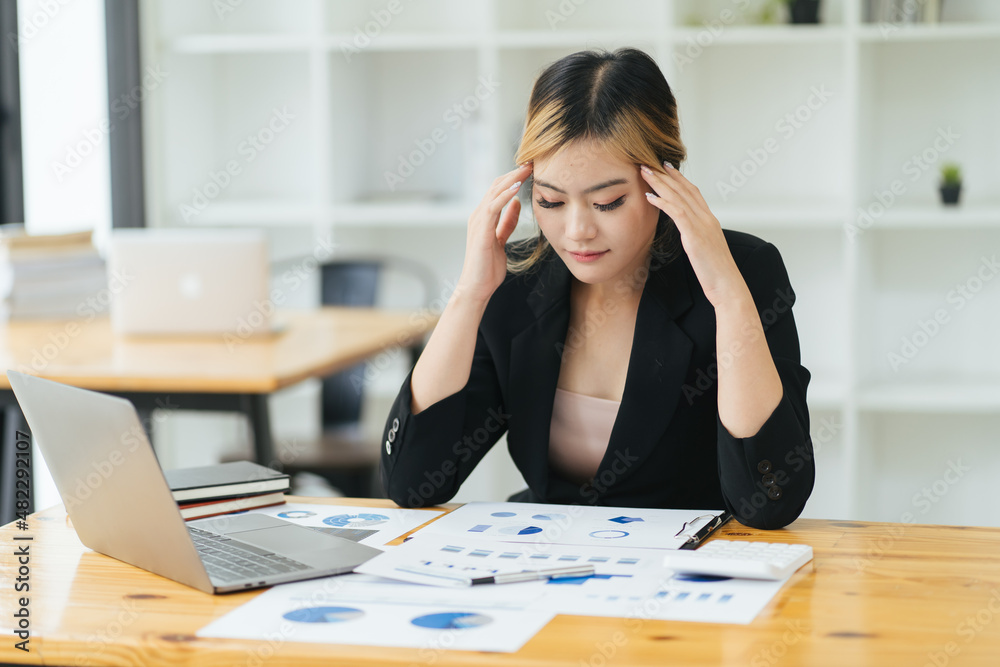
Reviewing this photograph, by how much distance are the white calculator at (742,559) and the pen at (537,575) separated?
0.08 meters

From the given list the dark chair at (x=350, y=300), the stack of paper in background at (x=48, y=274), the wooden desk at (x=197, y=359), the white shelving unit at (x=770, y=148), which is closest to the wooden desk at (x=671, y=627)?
the wooden desk at (x=197, y=359)

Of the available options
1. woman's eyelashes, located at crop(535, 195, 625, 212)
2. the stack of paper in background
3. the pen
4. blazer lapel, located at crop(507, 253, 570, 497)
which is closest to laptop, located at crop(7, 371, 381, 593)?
the pen

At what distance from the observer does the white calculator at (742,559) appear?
Result: 1.01 meters

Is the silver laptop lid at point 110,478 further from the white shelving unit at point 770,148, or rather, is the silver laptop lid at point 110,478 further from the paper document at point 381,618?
the white shelving unit at point 770,148

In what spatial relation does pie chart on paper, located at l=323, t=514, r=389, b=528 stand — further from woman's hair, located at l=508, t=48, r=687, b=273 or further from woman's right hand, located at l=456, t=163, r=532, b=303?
woman's hair, located at l=508, t=48, r=687, b=273

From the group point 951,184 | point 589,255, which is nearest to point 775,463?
point 589,255

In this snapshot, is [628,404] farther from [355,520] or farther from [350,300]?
[350,300]

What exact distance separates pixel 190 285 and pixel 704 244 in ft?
5.02

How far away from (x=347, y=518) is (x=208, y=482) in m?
0.18

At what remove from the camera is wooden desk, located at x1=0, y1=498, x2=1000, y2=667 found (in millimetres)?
854

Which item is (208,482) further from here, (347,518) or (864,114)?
(864,114)

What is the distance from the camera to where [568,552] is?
1120 millimetres

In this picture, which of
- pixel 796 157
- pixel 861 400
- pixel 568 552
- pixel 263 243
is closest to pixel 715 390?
pixel 568 552

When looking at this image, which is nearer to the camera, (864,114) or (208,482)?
(208,482)
